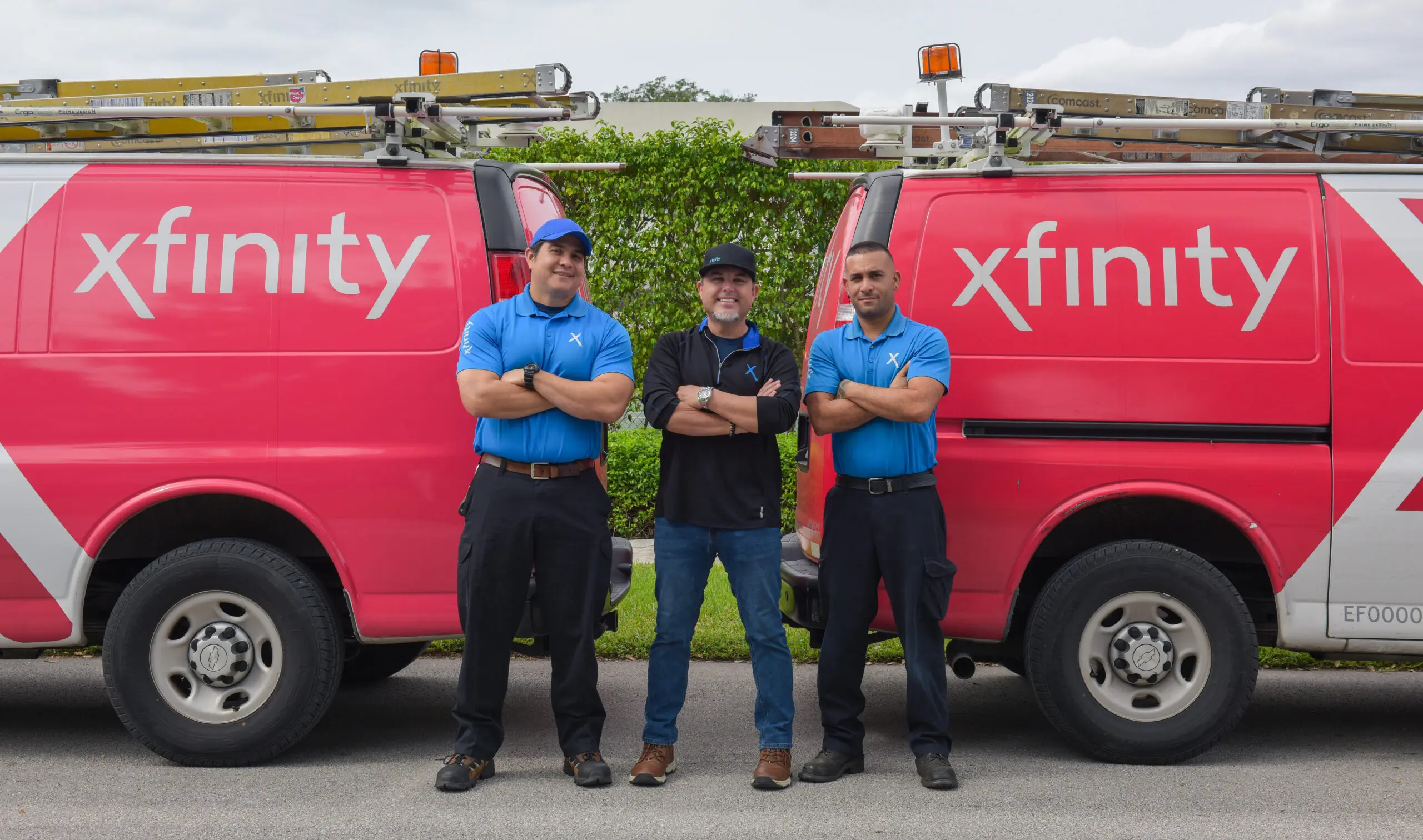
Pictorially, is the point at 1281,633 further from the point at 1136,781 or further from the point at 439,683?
the point at 439,683

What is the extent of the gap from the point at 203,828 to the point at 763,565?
6.88 ft

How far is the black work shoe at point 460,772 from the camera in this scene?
4.52 m

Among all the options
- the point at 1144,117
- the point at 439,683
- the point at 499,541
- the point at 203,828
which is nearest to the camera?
the point at 203,828

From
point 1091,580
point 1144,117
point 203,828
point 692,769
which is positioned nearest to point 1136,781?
point 1091,580

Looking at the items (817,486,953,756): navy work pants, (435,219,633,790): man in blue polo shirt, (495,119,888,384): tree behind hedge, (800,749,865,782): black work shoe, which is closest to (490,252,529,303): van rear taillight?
(435,219,633,790): man in blue polo shirt

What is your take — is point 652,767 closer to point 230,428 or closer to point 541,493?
point 541,493

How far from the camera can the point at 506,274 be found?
483 cm

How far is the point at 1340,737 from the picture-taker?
5324 millimetres

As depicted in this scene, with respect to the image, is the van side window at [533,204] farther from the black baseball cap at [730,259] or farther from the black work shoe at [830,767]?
the black work shoe at [830,767]

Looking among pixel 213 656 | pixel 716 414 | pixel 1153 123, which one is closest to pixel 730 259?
pixel 716 414

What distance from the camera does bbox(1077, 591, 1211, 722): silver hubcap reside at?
15.7ft

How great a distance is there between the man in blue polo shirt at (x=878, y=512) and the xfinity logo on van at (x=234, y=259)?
1654 mm

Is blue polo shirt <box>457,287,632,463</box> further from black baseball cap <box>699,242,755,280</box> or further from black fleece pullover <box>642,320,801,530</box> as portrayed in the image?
black baseball cap <box>699,242,755,280</box>

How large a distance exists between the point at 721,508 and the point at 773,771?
38.7 inches
